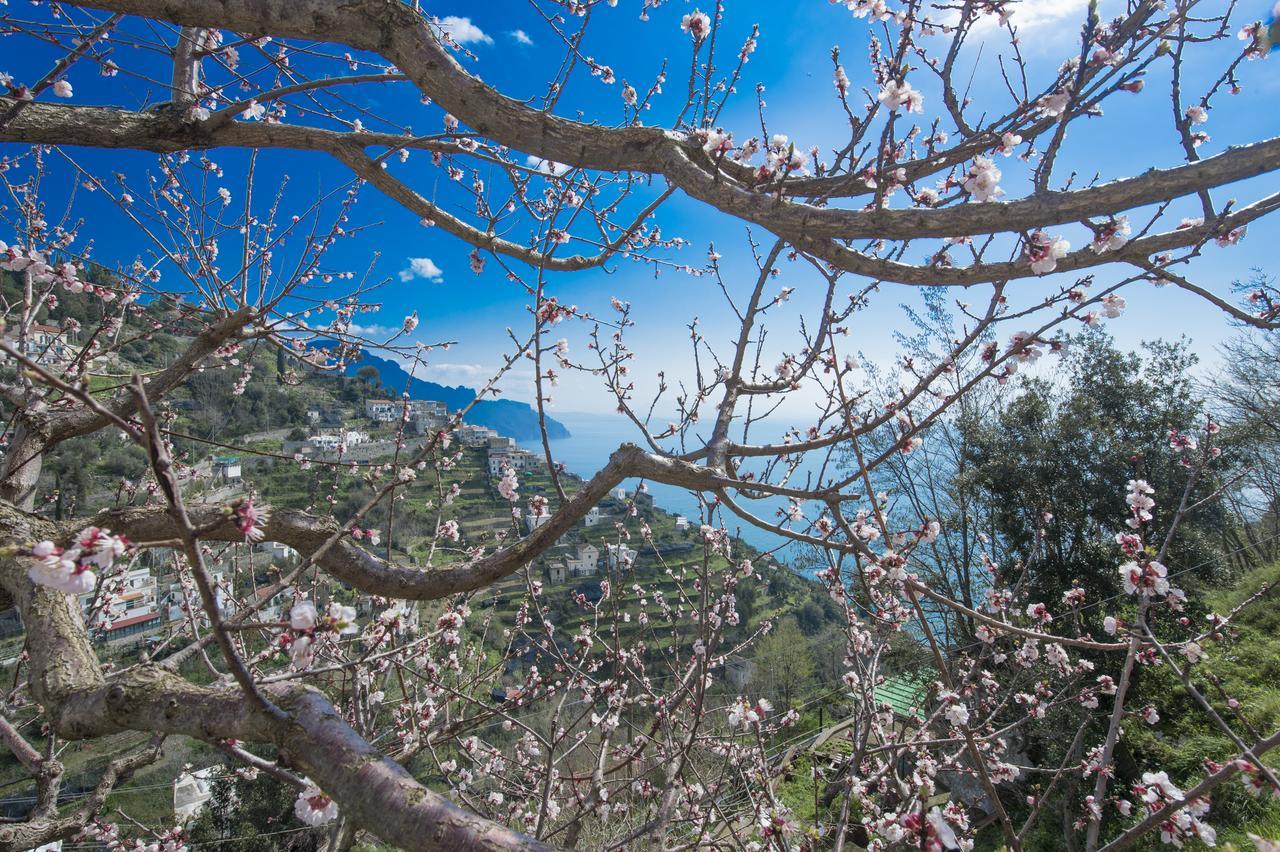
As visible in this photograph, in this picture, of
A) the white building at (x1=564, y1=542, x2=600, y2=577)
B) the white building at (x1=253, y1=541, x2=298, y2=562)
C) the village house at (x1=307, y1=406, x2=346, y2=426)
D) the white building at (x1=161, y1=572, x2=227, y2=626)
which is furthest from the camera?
the village house at (x1=307, y1=406, x2=346, y2=426)

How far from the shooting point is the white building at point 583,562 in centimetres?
2758

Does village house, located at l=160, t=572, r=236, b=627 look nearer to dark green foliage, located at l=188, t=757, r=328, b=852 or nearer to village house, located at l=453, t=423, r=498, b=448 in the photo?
village house, located at l=453, t=423, r=498, b=448

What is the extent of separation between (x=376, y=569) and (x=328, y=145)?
5.07 ft

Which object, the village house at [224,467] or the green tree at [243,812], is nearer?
the village house at [224,467]

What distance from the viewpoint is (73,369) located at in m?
2.27

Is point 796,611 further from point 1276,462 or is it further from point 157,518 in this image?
point 157,518

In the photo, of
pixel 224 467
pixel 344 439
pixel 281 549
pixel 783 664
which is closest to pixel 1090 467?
pixel 783 664

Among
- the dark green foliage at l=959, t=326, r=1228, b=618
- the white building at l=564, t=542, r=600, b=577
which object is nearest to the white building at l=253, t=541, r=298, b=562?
the dark green foliage at l=959, t=326, r=1228, b=618

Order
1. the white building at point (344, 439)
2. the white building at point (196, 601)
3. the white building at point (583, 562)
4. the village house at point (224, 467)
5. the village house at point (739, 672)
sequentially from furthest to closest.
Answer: the white building at point (583, 562) → the village house at point (739, 672) → the village house at point (224, 467) → the white building at point (344, 439) → the white building at point (196, 601)

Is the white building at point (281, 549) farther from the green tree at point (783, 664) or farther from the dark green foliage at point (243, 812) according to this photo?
the green tree at point (783, 664)

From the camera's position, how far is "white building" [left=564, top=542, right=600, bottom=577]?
90.5ft

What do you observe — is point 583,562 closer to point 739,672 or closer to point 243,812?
point 739,672

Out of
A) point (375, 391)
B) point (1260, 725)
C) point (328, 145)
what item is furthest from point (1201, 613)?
point (375, 391)

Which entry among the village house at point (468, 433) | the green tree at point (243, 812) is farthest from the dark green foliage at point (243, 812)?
the village house at point (468, 433)
